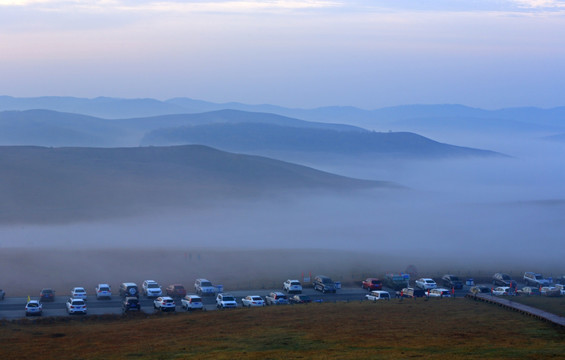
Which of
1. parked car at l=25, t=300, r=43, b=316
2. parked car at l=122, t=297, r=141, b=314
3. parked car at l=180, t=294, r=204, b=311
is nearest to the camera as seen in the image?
parked car at l=25, t=300, r=43, b=316

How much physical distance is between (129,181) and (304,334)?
85.4m

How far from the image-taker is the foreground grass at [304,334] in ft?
75.0

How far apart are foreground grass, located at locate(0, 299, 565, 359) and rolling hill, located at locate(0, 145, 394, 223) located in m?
52.9

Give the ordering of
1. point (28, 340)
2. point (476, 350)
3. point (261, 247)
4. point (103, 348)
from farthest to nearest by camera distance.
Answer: point (261, 247)
point (28, 340)
point (103, 348)
point (476, 350)

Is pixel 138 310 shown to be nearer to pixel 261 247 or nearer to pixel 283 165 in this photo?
pixel 261 247

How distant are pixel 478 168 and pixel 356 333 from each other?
17904cm

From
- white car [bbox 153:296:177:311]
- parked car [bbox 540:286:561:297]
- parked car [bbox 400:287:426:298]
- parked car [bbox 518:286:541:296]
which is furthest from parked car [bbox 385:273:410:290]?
white car [bbox 153:296:177:311]

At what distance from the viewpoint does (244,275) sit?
172ft

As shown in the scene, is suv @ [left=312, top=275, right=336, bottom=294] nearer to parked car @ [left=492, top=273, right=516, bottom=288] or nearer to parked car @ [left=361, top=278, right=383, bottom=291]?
parked car @ [left=361, top=278, right=383, bottom=291]

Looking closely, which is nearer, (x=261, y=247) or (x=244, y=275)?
(x=244, y=275)

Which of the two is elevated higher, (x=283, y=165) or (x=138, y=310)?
(x=283, y=165)

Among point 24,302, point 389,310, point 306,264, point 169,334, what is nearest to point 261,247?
point 306,264

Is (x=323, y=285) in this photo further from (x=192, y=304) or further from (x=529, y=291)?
(x=529, y=291)

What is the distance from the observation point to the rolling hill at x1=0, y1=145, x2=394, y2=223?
294 feet
